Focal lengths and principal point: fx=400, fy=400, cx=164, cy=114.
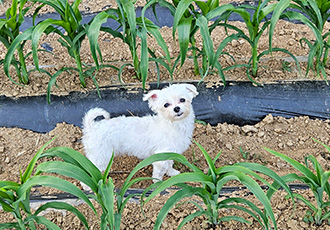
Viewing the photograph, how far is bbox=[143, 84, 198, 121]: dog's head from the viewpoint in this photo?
2.19 meters

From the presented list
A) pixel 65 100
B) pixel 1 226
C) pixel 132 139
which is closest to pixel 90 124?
pixel 132 139

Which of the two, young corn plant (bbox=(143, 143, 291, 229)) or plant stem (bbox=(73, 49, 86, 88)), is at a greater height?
plant stem (bbox=(73, 49, 86, 88))

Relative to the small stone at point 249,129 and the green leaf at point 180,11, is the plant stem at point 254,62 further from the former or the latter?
the green leaf at point 180,11

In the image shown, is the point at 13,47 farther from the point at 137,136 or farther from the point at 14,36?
the point at 137,136

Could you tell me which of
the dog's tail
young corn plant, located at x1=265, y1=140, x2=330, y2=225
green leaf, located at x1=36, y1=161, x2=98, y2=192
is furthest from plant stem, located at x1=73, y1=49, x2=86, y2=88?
young corn plant, located at x1=265, y1=140, x2=330, y2=225

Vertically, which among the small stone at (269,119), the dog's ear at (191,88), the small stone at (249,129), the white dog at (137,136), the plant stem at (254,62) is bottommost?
the white dog at (137,136)

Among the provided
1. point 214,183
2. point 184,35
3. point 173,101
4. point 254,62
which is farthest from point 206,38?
point 214,183

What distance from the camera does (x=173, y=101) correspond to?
2.21 m

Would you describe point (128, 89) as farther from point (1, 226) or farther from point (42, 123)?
point (1, 226)

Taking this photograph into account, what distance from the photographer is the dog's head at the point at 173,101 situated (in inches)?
86.4

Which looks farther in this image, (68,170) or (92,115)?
(92,115)

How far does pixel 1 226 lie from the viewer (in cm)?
168

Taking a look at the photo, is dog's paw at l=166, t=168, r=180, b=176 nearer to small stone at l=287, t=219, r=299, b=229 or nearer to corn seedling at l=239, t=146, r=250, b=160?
corn seedling at l=239, t=146, r=250, b=160

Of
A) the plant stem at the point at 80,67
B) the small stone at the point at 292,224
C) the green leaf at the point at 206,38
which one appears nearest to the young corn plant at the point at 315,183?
the small stone at the point at 292,224
